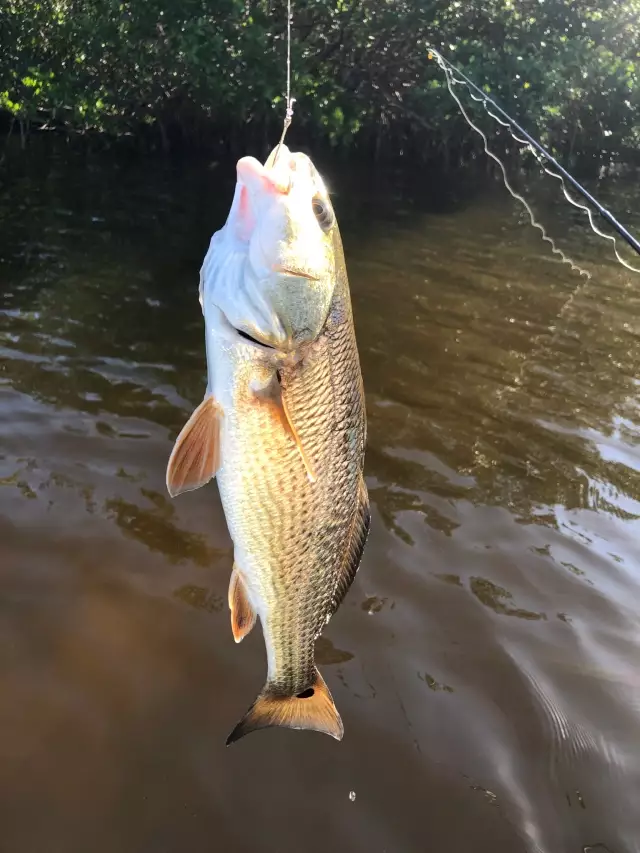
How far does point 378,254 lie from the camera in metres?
10.6

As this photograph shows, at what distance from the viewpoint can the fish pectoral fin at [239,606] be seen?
2.29 metres

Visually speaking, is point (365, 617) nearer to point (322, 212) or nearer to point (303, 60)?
point (322, 212)

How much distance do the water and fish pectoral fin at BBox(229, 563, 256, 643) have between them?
2.56 feet

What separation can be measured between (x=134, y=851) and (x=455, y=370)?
200 inches

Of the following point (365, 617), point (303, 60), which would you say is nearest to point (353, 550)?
point (365, 617)

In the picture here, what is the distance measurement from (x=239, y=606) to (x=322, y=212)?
1297 millimetres

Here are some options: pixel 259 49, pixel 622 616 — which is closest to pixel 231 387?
pixel 622 616

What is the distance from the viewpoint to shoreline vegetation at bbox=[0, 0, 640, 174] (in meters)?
18.1

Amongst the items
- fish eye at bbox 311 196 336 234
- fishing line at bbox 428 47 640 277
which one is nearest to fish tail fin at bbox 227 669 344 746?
fish eye at bbox 311 196 336 234

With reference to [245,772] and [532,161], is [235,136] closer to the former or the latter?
[532,161]

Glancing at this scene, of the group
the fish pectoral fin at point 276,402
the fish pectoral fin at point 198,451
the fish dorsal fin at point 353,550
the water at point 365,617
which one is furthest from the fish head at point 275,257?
the water at point 365,617

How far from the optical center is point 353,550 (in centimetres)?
235

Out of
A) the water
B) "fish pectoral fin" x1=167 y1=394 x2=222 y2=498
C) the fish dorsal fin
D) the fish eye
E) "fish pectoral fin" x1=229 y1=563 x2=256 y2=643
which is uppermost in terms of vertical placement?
the fish eye

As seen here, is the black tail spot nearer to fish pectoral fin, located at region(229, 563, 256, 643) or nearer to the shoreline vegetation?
fish pectoral fin, located at region(229, 563, 256, 643)
